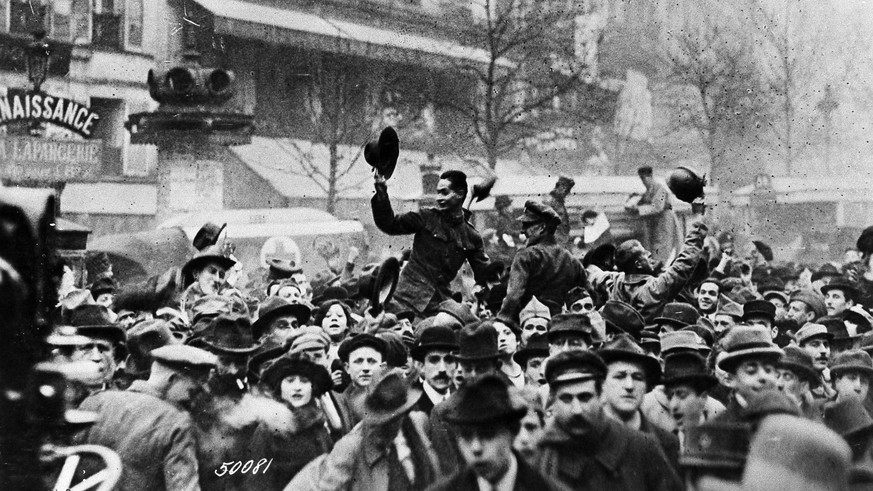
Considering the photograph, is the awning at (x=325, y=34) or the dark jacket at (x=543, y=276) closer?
the dark jacket at (x=543, y=276)

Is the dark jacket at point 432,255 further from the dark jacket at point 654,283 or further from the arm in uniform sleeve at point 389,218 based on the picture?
the dark jacket at point 654,283

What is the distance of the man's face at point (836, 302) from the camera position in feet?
26.4

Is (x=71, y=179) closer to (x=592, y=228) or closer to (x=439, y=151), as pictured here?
(x=439, y=151)

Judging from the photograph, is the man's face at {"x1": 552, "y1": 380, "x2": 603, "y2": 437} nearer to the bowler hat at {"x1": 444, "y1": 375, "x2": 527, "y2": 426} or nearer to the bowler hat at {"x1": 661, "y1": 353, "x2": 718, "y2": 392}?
the bowler hat at {"x1": 444, "y1": 375, "x2": 527, "y2": 426}

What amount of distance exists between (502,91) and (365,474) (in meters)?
7.59

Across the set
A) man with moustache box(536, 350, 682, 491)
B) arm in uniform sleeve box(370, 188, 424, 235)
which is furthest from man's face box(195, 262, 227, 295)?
man with moustache box(536, 350, 682, 491)

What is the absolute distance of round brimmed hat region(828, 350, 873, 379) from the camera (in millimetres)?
5547

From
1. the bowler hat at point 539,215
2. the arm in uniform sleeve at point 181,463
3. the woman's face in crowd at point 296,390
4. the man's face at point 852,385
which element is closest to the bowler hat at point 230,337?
the woman's face in crowd at point 296,390

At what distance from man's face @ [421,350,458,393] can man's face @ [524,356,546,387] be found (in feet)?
1.48

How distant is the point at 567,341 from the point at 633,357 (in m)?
0.54

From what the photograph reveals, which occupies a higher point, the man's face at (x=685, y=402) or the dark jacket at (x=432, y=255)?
the dark jacket at (x=432, y=255)

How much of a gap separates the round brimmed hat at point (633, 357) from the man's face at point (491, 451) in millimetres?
675

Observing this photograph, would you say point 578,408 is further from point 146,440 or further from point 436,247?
point 436,247

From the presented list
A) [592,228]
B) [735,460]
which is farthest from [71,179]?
[735,460]
